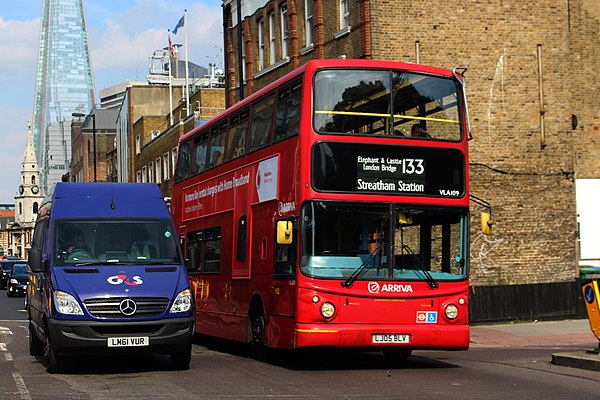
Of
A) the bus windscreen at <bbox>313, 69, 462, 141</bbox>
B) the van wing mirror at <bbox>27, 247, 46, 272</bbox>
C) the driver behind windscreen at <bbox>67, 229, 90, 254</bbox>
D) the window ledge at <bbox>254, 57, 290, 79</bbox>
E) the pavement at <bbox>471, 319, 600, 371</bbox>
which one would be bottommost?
the pavement at <bbox>471, 319, 600, 371</bbox>

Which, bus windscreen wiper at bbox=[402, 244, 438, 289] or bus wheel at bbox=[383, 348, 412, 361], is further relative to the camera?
bus wheel at bbox=[383, 348, 412, 361]

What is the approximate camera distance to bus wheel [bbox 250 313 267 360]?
672 inches

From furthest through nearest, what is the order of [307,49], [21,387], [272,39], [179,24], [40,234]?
[179,24] < [272,39] < [307,49] < [40,234] < [21,387]

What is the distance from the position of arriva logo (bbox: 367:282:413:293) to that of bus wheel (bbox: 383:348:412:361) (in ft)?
7.36

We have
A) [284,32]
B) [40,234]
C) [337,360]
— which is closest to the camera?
[40,234]

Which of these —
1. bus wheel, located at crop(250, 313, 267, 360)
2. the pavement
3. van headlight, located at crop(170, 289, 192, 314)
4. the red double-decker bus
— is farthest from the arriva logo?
the pavement

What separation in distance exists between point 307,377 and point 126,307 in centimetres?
261

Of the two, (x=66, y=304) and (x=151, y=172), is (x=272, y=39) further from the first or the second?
(x=151, y=172)

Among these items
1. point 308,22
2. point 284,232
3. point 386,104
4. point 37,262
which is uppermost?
point 308,22

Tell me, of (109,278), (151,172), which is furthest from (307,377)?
(151,172)

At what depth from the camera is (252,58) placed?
130 feet

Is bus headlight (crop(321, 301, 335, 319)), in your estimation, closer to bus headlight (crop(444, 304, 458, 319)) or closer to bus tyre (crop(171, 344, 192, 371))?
bus headlight (crop(444, 304, 458, 319))

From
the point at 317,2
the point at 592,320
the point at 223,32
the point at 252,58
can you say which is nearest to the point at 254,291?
the point at 592,320

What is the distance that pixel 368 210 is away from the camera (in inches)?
604
